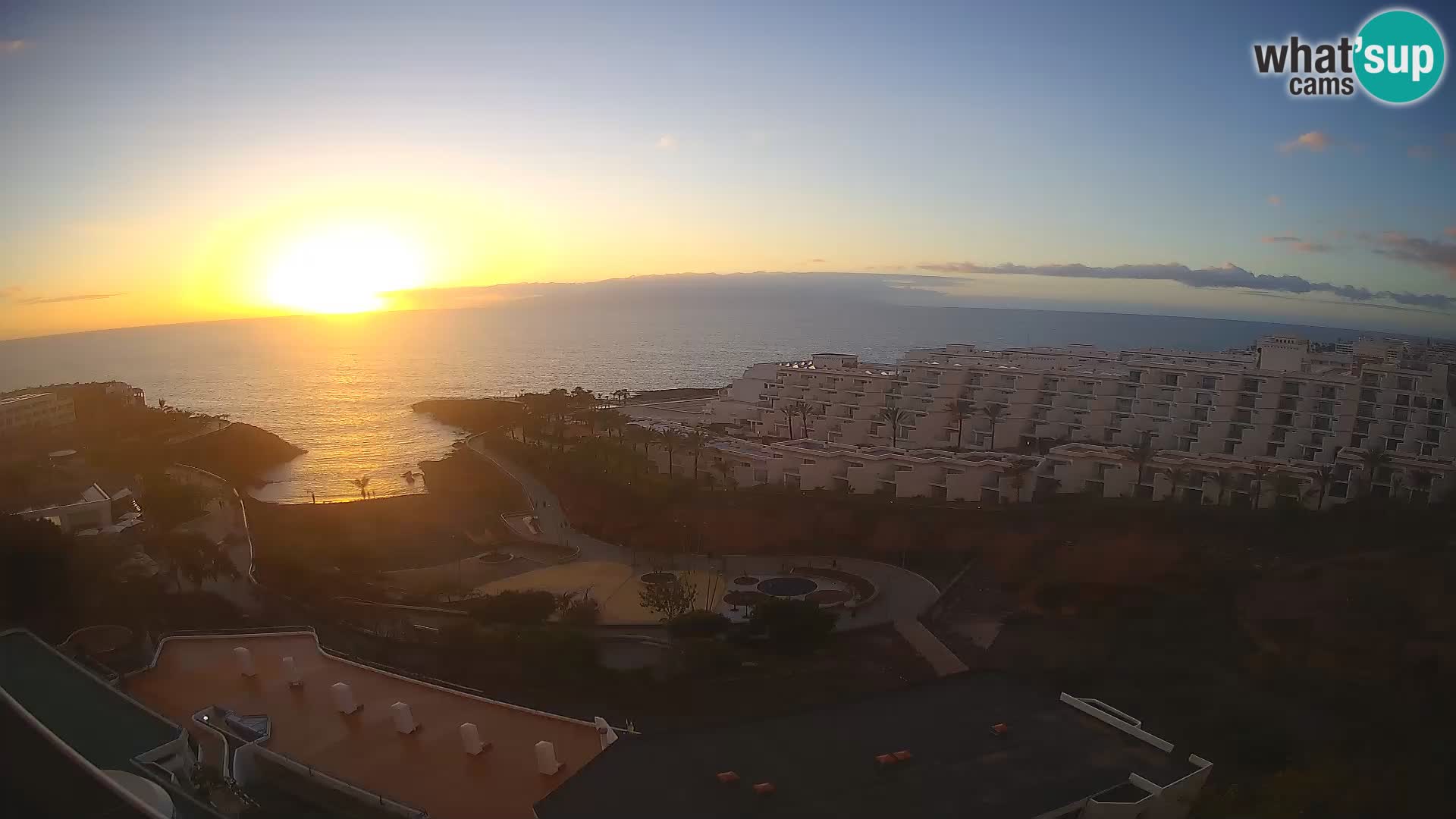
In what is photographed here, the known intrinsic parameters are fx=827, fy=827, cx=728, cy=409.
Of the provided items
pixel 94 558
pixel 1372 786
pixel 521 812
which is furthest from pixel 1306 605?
pixel 94 558

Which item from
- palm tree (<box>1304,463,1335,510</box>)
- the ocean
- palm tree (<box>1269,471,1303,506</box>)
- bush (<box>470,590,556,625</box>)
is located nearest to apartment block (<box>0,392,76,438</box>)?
the ocean

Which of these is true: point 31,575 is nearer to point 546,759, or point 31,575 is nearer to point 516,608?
point 516,608

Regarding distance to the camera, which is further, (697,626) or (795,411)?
(795,411)

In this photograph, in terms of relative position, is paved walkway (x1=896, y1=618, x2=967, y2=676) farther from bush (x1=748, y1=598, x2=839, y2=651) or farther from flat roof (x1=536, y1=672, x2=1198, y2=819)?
flat roof (x1=536, y1=672, x2=1198, y2=819)

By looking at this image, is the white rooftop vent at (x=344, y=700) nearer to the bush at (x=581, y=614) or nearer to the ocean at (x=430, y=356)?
the bush at (x=581, y=614)

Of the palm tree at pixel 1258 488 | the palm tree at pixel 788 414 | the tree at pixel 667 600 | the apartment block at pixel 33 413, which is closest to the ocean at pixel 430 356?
the apartment block at pixel 33 413

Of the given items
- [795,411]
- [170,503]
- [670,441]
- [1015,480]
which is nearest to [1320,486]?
[1015,480]

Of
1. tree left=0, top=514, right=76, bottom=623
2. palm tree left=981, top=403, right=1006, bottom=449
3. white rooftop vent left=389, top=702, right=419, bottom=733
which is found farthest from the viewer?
palm tree left=981, top=403, right=1006, bottom=449
